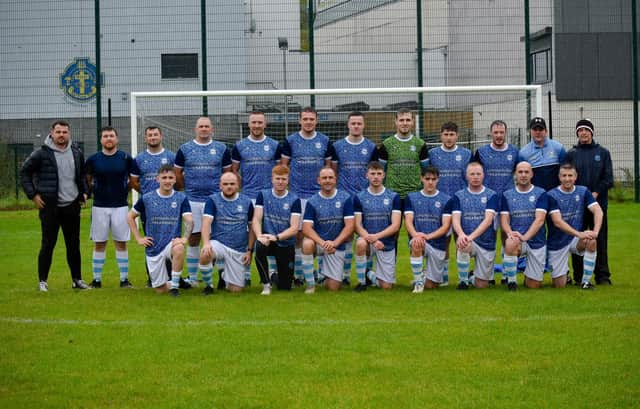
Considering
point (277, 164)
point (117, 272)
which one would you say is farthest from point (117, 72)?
point (277, 164)

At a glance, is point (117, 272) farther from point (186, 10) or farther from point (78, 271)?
point (186, 10)

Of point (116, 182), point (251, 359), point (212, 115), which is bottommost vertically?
point (251, 359)

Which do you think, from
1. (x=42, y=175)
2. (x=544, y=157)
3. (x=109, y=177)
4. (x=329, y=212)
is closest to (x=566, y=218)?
(x=544, y=157)

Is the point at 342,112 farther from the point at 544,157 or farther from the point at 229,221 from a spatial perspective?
the point at 229,221

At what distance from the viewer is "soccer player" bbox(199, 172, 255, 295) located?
9594mm

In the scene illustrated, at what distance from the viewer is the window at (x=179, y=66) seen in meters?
18.0

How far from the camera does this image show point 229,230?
967 cm

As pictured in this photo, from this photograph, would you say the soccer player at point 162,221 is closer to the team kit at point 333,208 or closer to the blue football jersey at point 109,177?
the team kit at point 333,208

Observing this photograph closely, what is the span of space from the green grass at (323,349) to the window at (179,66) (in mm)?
8884

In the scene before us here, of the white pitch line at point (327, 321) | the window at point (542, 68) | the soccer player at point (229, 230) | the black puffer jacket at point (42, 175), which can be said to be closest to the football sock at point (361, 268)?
the soccer player at point (229, 230)

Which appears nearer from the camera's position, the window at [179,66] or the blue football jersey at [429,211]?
the blue football jersey at [429,211]

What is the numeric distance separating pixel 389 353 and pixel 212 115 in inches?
429

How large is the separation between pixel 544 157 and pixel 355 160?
2103mm

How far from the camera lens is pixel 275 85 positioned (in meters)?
18.0
